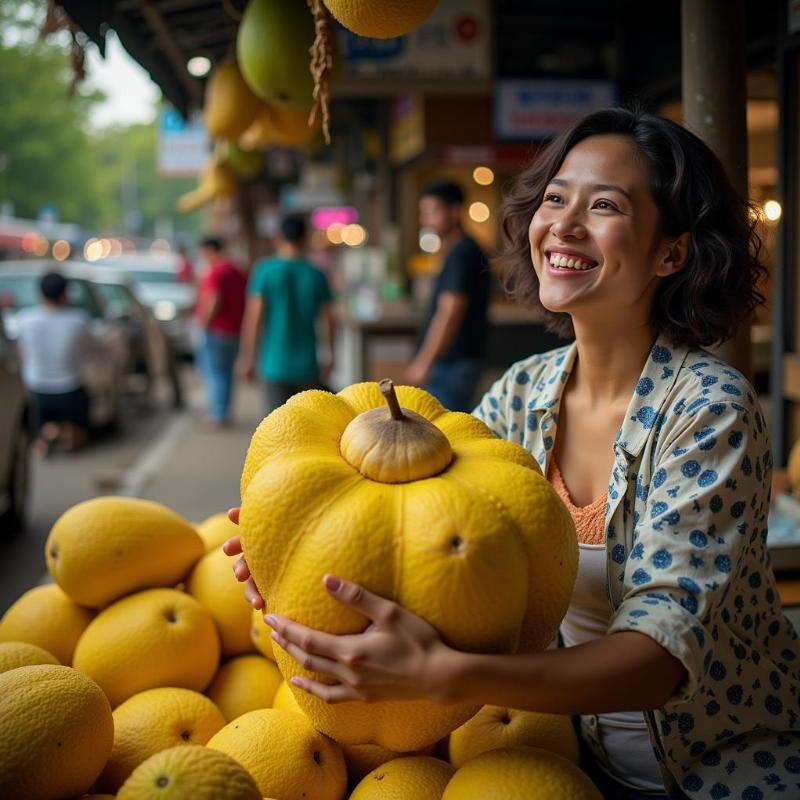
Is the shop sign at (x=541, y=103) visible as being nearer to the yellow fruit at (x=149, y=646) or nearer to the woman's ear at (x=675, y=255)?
the woman's ear at (x=675, y=255)

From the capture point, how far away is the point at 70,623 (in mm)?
2143

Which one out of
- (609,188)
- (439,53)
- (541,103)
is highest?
(541,103)

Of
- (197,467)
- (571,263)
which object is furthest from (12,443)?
(571,263)

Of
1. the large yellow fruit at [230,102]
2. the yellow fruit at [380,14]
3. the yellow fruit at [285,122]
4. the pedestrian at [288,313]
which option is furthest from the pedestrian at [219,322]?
the yellow fruit at [380,14]

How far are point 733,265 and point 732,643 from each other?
78cm

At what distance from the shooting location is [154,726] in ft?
5.68

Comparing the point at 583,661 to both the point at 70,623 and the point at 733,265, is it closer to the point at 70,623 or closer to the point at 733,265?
the point at 733,265

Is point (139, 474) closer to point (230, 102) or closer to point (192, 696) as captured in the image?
point (230, 102)

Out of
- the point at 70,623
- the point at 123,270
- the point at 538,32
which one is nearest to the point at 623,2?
the point at 538,32

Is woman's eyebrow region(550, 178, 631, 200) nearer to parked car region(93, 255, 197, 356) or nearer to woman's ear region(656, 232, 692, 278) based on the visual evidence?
woman's ear region(656, 232, 692, 278)

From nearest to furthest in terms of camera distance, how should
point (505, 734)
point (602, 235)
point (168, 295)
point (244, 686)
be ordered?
point (505, 734) < point (602, 235) < point (244, 686) < point (168, 295)

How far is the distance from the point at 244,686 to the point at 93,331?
903 centimetres

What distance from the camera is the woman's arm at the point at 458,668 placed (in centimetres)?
129

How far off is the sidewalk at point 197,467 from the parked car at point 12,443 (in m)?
A: 1.08
